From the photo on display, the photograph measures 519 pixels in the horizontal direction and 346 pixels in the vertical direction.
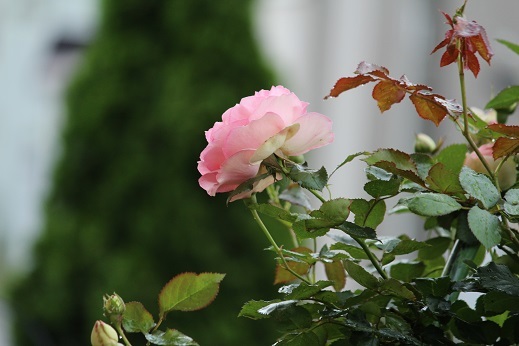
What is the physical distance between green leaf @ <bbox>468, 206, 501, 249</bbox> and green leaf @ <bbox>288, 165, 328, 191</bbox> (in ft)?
0.18

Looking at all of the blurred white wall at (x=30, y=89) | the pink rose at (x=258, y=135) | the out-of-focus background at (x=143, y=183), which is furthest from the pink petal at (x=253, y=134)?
the blurred white wall at (x=30, y=89)

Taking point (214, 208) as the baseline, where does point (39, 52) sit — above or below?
above

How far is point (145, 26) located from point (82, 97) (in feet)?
0.88

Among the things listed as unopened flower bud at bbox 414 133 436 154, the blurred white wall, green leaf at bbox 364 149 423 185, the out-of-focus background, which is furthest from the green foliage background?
green leaf at bbox 364 149 423 185

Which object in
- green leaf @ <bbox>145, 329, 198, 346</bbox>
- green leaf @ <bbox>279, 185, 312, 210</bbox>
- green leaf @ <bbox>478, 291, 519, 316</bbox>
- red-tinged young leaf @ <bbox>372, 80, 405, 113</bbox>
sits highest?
red-tinged young leaf @ <bbox>372, 80, 405, 113</bbox>

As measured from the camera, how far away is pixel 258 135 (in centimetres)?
33

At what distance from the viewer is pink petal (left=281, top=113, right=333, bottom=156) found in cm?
33

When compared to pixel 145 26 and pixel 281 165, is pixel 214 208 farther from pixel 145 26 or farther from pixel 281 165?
pixel 281 165

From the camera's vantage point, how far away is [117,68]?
2375mm

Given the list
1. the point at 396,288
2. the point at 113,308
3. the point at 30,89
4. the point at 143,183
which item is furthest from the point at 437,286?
the point at 30,89

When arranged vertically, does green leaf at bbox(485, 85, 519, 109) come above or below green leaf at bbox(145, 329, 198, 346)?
above

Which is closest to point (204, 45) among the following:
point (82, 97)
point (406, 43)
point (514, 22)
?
point (82, 97)

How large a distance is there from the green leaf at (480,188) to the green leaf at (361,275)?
5cm

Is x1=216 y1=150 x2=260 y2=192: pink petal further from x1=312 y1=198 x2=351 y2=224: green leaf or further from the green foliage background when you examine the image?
the green foliage background
